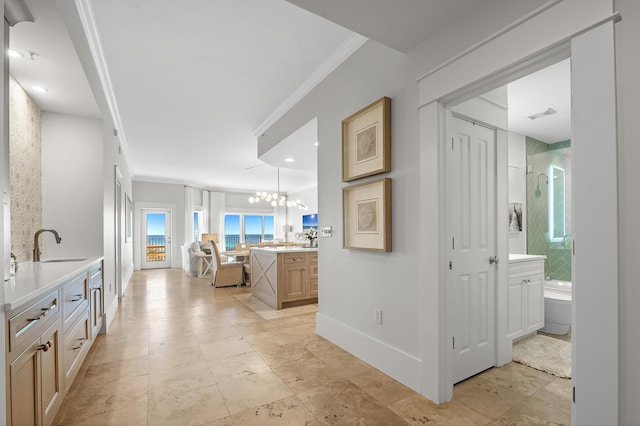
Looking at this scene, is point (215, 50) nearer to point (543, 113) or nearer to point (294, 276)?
point (294, 276)

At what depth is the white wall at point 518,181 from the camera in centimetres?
420

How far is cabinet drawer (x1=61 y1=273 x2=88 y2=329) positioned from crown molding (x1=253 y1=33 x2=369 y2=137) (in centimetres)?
287

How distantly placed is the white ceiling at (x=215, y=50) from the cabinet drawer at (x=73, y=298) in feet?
5.53

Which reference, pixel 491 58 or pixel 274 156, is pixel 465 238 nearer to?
pixel 491 58

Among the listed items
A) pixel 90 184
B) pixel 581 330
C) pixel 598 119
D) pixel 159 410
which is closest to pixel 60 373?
pixel 159 410

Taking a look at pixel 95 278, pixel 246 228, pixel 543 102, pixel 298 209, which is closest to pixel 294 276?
pixel 95 278

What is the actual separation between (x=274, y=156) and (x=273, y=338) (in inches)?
116

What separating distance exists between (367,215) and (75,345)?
242 centimetres

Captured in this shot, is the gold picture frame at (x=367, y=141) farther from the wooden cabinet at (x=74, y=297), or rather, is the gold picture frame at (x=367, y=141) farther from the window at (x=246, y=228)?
the window at (x=246, y=228)

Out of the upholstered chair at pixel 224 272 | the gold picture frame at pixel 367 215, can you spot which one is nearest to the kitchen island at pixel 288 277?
the upholstered chair at pixel 224 272

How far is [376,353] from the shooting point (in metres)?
2.53

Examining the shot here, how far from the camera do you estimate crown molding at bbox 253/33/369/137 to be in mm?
2785

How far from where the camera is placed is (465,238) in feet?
7.82

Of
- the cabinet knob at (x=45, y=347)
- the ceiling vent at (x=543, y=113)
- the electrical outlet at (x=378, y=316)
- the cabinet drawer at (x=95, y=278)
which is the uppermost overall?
the ceiling vent at (x=543, y=113)
